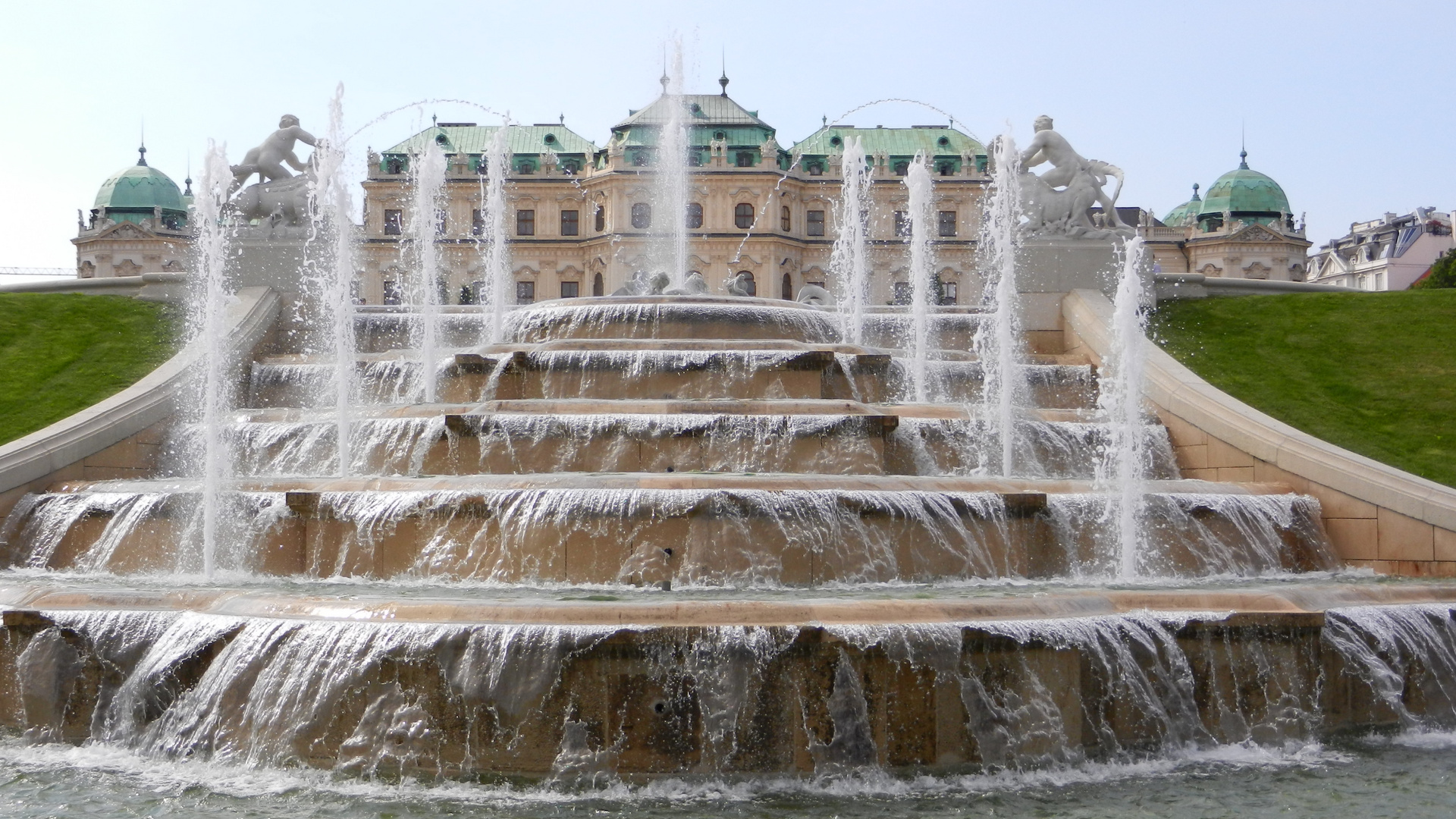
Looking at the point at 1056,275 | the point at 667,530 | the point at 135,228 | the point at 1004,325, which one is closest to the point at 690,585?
the point at 667,530

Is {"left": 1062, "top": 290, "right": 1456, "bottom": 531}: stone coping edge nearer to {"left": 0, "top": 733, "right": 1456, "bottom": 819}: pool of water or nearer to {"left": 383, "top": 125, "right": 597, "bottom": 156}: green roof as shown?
{"left": 0, "top": 733, "right": 1456, "bottom": 819}: pool of water

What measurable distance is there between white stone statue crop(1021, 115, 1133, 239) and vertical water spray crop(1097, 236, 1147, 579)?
2.55m

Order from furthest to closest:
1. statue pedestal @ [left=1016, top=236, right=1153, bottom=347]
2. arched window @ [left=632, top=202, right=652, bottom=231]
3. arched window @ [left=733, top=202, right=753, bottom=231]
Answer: arched window @ [left=733, top=202, right=753, bottom=231]
arched window @ [left=632, top=202, right=652, bottom=231]
statue pedestal @ [left=1016, top=236, right=1153, bottom=347]

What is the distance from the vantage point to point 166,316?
21781 millimetres

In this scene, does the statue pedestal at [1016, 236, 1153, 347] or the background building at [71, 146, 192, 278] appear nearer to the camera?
the statue pedestal at [1016, 236, 1153, 347]

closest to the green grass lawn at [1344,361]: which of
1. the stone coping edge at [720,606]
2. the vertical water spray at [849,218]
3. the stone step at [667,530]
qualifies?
the stone step at [667,530]

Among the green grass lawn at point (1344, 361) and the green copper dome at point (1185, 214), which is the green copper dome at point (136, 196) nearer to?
the green copper dome at point (1185, 214)

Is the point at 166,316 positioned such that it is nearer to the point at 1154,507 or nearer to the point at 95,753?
the point at 95,753

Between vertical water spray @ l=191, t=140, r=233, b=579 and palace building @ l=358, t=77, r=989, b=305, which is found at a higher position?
palace building @ l=358, t=77, r=989, b=305

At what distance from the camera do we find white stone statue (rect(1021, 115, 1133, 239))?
22.2 meters

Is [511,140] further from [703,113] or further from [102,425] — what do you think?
[102,425]

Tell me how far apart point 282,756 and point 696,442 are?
590 cm

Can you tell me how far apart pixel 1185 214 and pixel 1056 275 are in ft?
279

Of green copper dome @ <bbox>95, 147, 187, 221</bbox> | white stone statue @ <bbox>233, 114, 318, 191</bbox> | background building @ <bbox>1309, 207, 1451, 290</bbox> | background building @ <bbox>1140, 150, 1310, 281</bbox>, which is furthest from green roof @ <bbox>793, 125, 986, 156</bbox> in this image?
white stone statue @ <bbox>233, 114, 318, 191</bbox>
